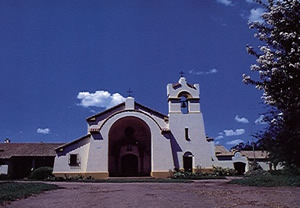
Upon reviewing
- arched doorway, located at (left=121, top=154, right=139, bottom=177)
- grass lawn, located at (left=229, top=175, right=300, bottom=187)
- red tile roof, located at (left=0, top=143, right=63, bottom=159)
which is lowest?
grass lawn, located at (left=229, top=175, right=300, bottom=187)

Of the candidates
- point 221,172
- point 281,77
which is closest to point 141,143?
point 221,172

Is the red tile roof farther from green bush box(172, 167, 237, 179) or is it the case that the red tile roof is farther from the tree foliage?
the tree foliage

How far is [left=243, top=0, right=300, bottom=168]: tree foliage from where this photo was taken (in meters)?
9.00

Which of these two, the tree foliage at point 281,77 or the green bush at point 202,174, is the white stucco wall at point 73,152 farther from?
the tree foliage at point 281,77

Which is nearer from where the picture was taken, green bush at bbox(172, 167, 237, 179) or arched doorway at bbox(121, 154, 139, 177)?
green bush at bbox(172, 167, 237, 179)

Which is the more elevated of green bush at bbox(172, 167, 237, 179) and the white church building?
the white church building

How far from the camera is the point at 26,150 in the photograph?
39438 millimetres

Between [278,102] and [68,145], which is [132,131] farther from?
[278,102]

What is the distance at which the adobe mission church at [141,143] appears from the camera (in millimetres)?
31141

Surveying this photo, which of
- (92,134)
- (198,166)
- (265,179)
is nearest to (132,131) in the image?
(92,134)

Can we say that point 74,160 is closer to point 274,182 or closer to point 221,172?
point 221,172

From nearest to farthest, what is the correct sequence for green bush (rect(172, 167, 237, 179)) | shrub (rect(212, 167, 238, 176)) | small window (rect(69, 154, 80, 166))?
green bush (rect(172, 167, 237, 179))
small window (rect(69, 154, 80, 166))
shrub (rect(212, 167, 238, 176))

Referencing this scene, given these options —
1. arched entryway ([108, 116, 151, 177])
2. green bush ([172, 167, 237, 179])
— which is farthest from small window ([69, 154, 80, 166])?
green bush ([172, 167, 237, 179])

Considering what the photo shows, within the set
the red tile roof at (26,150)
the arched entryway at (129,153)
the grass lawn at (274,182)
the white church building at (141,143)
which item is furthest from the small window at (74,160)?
the grass lawn at (274,182)
